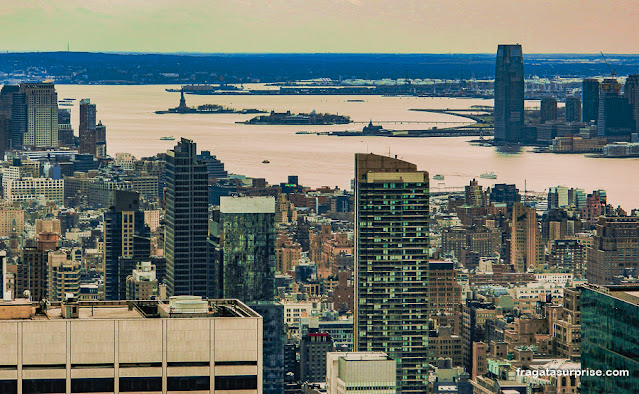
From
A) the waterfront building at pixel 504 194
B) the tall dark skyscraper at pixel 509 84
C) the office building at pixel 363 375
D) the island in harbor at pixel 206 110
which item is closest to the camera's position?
the office building at pixel 363 375

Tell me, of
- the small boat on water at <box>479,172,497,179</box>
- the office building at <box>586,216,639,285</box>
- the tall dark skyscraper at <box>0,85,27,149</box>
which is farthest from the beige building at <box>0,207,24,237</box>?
the tall dark skyscraper at <box>0,85,27,149</box>

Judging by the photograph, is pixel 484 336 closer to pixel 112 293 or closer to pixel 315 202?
pixel 112 293

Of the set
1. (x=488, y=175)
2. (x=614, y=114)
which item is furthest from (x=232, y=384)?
(x=614, y=114)

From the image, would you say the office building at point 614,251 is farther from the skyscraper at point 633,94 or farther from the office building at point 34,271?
the skyscraper at point 633,94

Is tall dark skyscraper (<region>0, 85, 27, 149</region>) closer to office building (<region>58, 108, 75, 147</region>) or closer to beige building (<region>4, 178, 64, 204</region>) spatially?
office building (<region>58, 108, 75, 147</region>)

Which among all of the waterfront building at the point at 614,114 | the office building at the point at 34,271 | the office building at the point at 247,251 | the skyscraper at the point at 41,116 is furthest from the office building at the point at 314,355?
the skyscraper at the point at 41,116

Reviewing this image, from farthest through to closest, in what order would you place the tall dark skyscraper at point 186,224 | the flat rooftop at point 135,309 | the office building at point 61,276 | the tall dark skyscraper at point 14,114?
1. the tall dark skyscraper at point 14,114
2. the tall dark skyscraper at point 186,224
3. the office building at point 61,276
4. the flat rooftop at point 135,309

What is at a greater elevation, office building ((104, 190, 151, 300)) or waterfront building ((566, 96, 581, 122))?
waterfront building ((566, 96, 581, 122))
